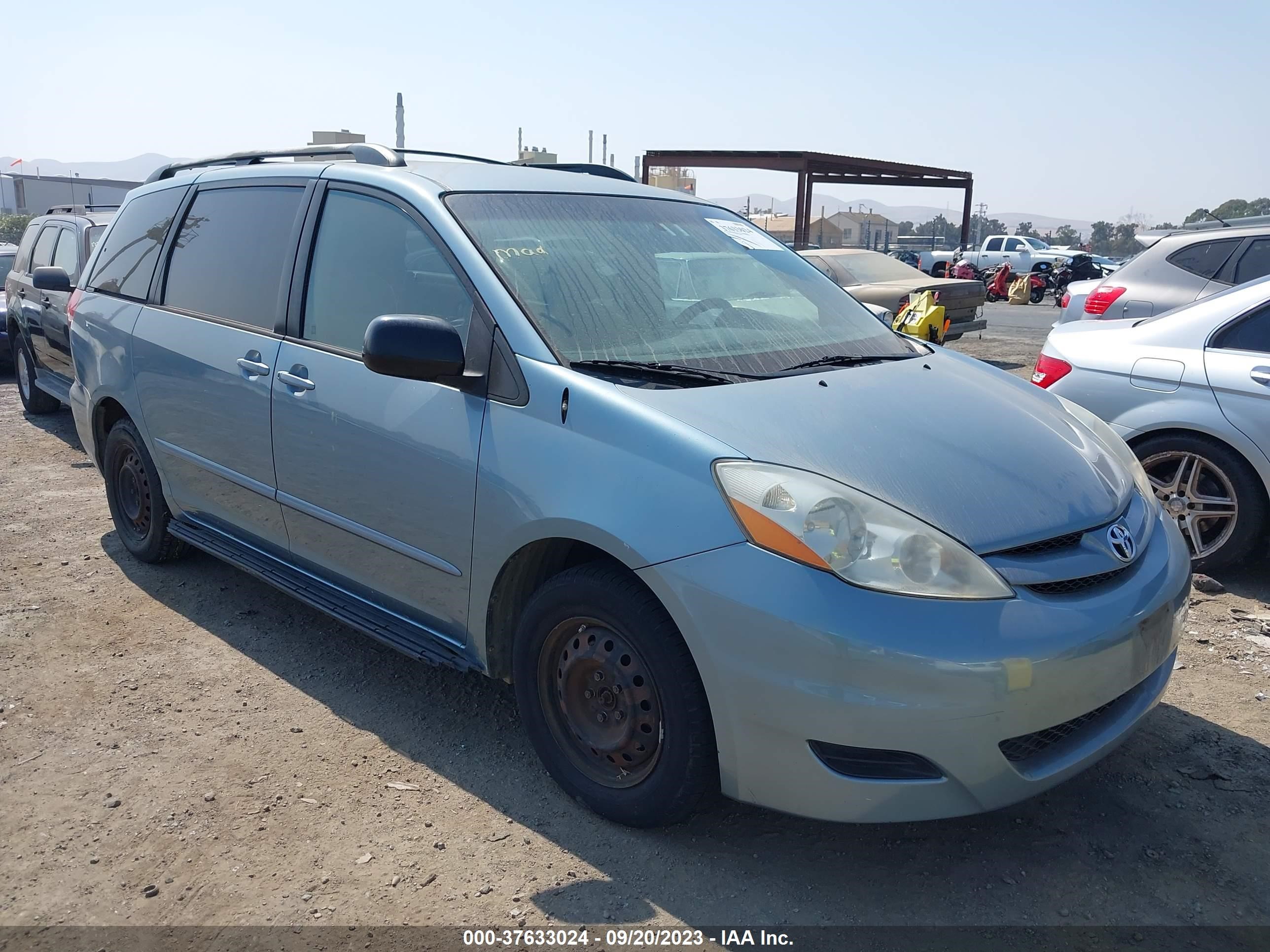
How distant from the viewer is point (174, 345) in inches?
169

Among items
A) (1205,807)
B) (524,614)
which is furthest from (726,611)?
(1205,807)

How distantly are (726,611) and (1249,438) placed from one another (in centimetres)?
332

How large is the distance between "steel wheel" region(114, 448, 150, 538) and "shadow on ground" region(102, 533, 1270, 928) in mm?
1922

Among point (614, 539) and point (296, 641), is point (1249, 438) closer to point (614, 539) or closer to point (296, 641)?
point (614, 539)

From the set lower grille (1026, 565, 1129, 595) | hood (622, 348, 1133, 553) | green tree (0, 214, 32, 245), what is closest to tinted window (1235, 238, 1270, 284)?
hood (622, 348, 1133, 553)

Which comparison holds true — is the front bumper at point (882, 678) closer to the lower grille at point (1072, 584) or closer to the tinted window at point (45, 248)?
the lower grille at point (1072, 584)

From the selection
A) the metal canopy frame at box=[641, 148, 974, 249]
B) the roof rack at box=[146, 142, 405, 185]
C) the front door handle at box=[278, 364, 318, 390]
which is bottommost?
the front door handle at box=[278, 364, 318, 390]

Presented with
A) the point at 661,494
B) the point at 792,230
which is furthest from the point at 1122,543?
the point at 792,230

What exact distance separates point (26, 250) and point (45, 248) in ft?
1.79

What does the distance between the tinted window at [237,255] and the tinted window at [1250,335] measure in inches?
156

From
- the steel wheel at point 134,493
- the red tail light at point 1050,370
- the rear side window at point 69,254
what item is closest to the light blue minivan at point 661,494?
the steel wheel at point 134,493

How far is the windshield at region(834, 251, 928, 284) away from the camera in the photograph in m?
13.2

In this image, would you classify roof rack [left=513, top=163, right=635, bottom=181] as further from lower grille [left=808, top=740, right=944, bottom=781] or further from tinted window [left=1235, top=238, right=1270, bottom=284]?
tinted window [left=1235, top=238, right=1270, bottom=284]

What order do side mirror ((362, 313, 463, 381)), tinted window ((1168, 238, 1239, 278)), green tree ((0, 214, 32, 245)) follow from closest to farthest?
1. side mirror ((362, 313, 463, 381))
2. tinted window ((1168, 238, 1239, 278))
3. green tree ((0, 214, 32, 245))
